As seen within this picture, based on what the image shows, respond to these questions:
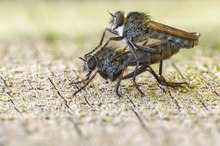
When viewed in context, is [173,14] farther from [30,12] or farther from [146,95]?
[146,95]

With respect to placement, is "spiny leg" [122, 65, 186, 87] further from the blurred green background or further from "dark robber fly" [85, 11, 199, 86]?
the blurred green background

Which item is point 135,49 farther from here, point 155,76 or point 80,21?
point 80,21

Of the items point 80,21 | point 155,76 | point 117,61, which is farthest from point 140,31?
point 80,21

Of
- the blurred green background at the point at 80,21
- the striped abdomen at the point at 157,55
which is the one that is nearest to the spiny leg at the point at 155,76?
the striped abdomen at the point at 157,55

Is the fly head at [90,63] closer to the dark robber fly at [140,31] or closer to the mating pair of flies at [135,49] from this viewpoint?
the mating pair of flies at [135,49]

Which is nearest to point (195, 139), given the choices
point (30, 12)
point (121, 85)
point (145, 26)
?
point (121, 85)

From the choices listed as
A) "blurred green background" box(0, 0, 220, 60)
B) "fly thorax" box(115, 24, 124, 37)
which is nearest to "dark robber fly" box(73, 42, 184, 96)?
"fly thorax" box(115, 24, 124, 37)

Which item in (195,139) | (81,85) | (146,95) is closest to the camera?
(195,139)
